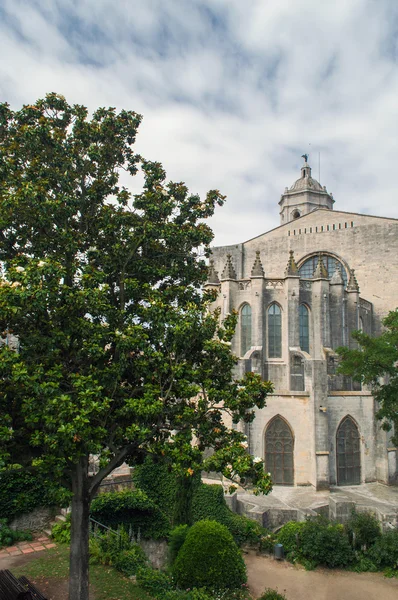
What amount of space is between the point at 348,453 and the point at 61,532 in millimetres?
16328

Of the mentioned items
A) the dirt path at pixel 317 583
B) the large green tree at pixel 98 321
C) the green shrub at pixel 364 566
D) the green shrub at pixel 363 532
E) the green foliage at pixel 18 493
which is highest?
the large green tree at pixel 98 321

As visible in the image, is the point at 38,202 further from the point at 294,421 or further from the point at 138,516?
the point at 294,421

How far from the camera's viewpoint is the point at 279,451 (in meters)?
24.1

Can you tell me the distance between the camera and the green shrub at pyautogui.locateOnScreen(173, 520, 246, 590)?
12129 mm

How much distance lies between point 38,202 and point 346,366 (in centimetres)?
1514

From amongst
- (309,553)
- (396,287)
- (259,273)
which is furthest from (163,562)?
(396,287)

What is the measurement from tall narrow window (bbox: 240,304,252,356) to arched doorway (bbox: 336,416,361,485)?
7.03 metres

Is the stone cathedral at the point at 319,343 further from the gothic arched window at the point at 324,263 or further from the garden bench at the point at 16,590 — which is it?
the garden bench at the point at 16,590

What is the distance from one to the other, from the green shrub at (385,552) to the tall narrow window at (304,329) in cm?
1180

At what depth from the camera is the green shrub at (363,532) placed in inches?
674

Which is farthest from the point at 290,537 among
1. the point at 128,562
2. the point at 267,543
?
the point at 128,562

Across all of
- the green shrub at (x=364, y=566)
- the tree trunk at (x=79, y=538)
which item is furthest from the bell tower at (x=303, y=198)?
the tree trunk at (x=79, y=538)

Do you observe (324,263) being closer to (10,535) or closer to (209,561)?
(209,561)

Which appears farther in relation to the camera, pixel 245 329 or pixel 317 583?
pixel 245 329
